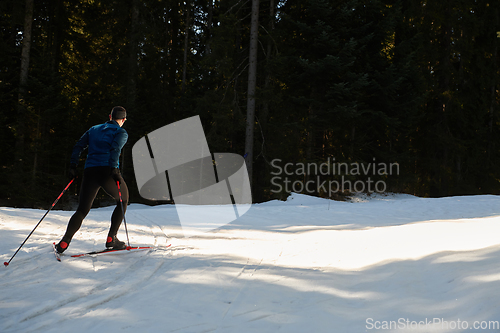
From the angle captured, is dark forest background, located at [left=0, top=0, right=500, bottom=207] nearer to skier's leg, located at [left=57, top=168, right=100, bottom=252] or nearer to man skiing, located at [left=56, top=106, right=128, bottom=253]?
man skiing, located at [left=56, top=106, right=128, bottom=253]

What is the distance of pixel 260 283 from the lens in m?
3.74

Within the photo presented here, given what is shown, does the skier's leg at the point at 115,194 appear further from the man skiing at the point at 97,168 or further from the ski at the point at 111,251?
the ski at the point at 111,251

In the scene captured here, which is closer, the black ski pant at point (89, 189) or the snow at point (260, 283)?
the snow at point (260, 283)

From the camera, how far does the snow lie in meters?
2.74

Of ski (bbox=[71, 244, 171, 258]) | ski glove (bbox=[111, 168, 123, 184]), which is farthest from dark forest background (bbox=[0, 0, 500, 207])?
ski glove (bbox=[111, 168, 123, 184])

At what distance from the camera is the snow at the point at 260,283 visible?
2742 mm

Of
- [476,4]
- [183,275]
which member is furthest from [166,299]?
[476,4]

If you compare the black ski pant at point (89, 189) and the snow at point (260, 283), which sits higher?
the black ski pant at point (89, 189)

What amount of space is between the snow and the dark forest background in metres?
11.0

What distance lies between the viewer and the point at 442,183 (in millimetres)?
23672

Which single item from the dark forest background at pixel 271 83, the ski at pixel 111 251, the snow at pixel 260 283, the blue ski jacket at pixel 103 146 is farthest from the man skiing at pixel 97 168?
the dark forest background at pixel 271 83

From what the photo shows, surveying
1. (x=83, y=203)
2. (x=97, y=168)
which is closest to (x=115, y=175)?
(x=97, y=168)

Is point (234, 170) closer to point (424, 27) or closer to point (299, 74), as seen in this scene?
point (299, 74)

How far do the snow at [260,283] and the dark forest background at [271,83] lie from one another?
36.0 ft
